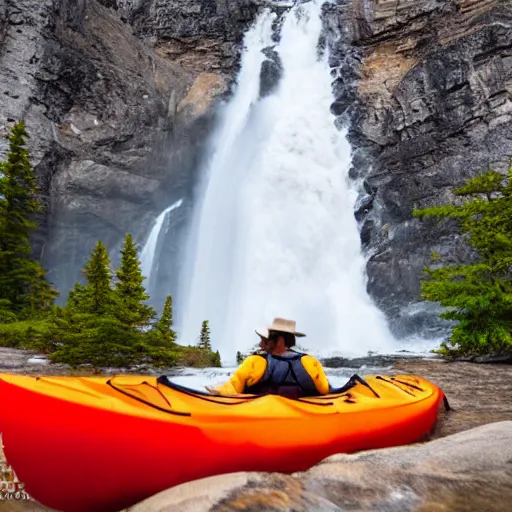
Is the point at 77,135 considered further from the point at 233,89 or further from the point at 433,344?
the point at 433,344

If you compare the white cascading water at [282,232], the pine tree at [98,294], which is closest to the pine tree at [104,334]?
the pine tree at [98,294]

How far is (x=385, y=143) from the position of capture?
24.2m

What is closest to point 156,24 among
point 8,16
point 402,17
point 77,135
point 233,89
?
point 233,89

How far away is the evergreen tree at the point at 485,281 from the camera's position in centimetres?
799

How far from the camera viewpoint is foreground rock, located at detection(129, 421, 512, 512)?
6.99 feet

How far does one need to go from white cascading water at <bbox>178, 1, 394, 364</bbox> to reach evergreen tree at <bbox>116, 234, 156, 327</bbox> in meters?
7.49

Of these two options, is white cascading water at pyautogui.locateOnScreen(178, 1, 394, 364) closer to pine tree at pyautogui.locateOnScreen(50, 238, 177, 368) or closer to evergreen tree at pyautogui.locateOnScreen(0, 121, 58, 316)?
evergreen tree at pyautogui.locateOnScreen(0, 121, 58, 316)

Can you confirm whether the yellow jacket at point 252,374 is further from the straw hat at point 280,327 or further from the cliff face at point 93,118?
the cliff face at point 93,118

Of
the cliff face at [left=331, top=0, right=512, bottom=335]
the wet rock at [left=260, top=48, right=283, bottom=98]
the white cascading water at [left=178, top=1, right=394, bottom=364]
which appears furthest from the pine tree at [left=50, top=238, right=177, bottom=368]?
the wet rock at [left=260, top=48, right=283, bottom=98]

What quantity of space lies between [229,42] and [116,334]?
3005 cm

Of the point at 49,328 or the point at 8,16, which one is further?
the point at 8,16

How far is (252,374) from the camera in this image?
3561 millimetres

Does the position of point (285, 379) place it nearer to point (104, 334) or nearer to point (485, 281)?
point (104, 334)

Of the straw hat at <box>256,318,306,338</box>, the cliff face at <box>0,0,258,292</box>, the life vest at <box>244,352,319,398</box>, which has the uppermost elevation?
the cliff face at <box>0,0,258,292</box>
